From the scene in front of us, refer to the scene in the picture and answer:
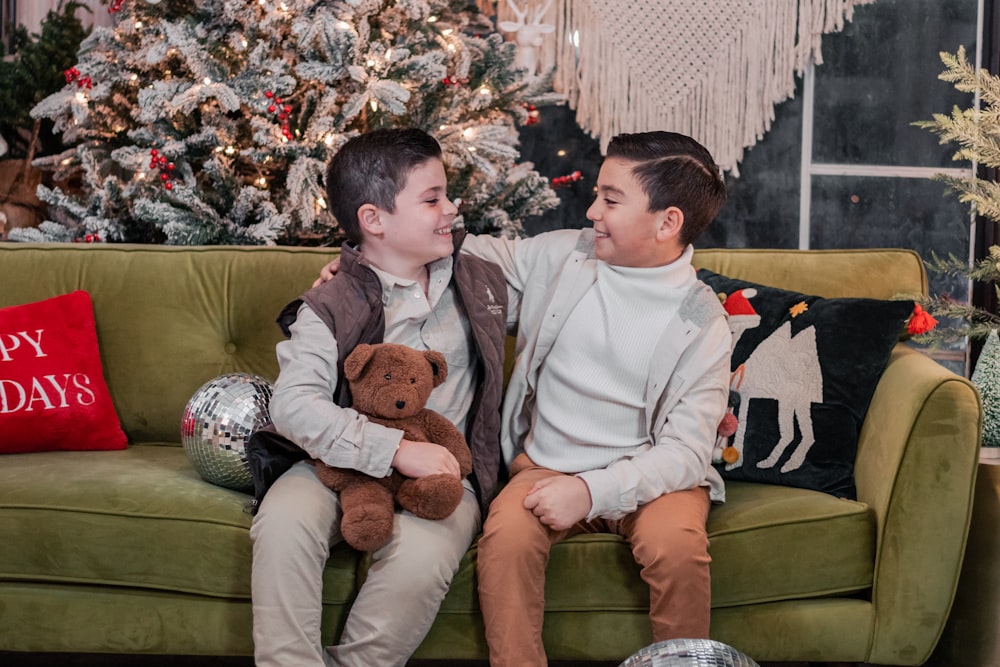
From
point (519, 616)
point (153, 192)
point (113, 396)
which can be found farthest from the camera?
point (153, 192)

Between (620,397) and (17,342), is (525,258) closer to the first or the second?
(620,397)

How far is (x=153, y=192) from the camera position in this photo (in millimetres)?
2807

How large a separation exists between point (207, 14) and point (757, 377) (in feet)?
6.11

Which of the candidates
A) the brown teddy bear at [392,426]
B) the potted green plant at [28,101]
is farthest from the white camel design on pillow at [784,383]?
the potted green plant at [28,101]

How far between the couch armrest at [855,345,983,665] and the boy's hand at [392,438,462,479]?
74cm

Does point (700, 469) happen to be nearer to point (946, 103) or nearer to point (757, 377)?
point (757, 377)

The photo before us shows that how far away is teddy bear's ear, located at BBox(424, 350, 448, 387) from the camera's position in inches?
67.4

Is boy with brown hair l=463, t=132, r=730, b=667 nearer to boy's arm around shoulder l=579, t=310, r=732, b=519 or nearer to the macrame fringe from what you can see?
boy's arm around shoulder l=579, t=310, r=732, b=519

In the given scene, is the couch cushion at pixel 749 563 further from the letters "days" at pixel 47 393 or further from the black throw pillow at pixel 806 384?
the letters "days" at pixel 47 393

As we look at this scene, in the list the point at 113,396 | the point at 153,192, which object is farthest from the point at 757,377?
the point at 153,192

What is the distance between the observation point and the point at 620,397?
1.82 meters

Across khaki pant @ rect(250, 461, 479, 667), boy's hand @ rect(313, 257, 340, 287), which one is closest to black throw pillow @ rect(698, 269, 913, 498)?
khaki pant @ rect(250, 461, 479, 667)

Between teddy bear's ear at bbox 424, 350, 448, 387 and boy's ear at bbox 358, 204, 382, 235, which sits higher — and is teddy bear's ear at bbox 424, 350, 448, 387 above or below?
below

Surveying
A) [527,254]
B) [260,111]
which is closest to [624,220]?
[527,254]
